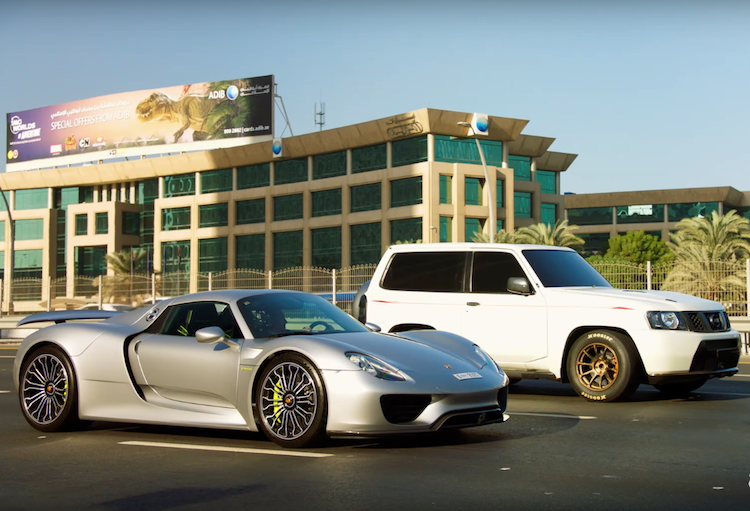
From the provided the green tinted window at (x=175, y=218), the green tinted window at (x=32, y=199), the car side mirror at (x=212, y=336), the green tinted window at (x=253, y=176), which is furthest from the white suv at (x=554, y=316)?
the green tinted window at (x=32, y=199)

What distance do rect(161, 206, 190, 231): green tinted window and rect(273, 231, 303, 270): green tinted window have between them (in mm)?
10454

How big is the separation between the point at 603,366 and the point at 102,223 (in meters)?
82.4

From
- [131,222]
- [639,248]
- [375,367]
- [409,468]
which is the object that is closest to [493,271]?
[375,367]

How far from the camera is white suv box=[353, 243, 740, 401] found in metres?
9.77

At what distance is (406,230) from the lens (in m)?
67.9

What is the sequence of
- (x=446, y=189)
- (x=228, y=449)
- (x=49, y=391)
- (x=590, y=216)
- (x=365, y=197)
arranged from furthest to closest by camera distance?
1. (x=590, y=216)
2. (x=365, y=197)
3. (x=446, y=189)
4. (x=49, y=391)
5. (x=228, y=449)

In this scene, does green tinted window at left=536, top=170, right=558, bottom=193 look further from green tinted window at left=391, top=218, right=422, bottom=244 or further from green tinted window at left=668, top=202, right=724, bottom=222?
green tinted window at left=668, top=202, right=724, bottom=222

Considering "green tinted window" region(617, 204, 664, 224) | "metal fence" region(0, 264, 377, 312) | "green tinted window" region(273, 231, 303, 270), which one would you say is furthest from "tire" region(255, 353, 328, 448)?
"green tinted window" region(617, 204, 664, 224)

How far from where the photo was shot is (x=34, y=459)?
671cm

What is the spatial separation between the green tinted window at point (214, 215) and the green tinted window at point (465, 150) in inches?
927

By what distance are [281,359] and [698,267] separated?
16467mm

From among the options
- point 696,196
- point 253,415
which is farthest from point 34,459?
point 696,196

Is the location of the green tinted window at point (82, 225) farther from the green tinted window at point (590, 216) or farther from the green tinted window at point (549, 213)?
the green tinted window at point (590, 216)

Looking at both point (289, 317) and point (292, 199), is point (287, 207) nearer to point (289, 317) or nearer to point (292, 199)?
point (292, 199)
